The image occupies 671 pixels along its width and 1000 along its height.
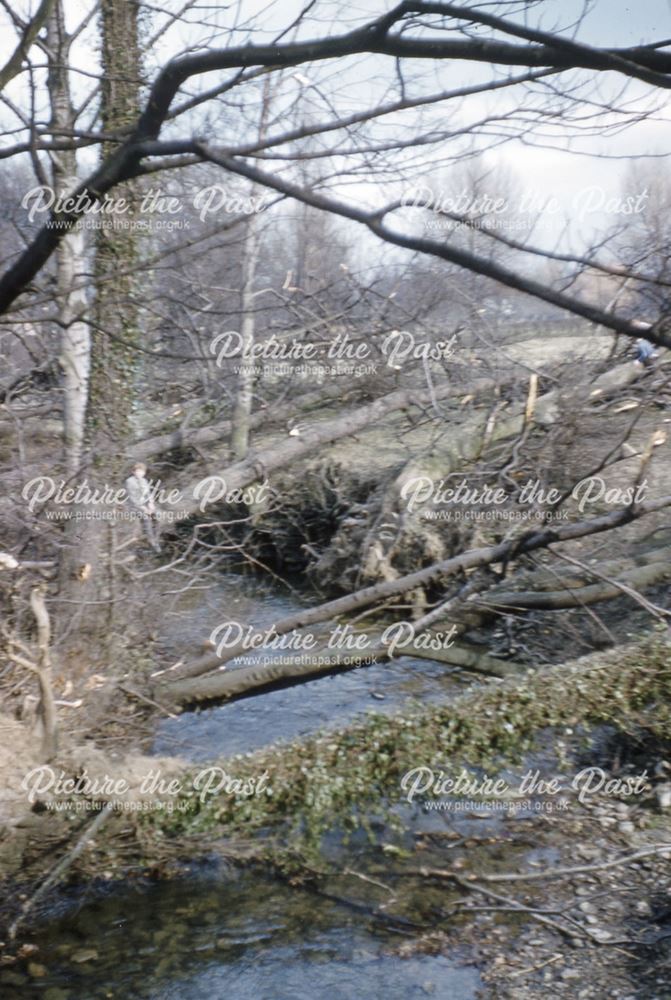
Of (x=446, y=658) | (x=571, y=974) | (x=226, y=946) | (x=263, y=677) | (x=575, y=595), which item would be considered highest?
(x=575, y=595)

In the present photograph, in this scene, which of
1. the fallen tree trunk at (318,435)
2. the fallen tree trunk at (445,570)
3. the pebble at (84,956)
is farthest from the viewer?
the fallen tree trunk at (318,435)

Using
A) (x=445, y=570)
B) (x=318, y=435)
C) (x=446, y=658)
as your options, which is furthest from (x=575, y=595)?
(x=318, y=435)

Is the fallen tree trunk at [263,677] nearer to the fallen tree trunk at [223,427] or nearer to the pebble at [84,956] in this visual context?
the pebble at [84,956]

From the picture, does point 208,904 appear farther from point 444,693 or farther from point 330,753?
point 444,693

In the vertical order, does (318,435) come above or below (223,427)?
below

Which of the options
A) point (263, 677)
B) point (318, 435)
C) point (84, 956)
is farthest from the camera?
point (318, 435)

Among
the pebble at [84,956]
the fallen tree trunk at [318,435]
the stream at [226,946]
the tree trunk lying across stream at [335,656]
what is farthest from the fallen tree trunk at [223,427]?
the pebble at [84,956]

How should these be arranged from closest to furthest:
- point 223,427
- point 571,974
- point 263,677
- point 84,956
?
point 571,974, point 84,956, point 263,677, point 223,427

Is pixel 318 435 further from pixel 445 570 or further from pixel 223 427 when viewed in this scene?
pixel 445 570

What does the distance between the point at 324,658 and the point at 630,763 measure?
8.17 ft

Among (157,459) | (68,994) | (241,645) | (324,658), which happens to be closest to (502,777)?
(324,658)

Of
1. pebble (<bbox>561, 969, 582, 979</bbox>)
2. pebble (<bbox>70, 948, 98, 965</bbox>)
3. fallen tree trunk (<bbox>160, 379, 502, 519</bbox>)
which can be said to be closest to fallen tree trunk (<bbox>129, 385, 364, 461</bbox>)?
fallen tree trunk (<bbox>160, 379, 502, 519</bbox>)

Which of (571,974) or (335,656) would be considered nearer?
(571,974)

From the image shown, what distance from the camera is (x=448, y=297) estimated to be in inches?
518
